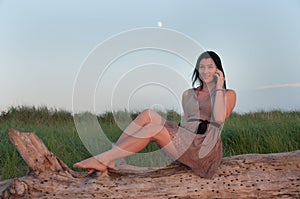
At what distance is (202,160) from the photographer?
336cm

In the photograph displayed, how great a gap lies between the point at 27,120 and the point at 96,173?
8.02 m

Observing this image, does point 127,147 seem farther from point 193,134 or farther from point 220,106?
point 220,106

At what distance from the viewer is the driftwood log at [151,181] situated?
3.26m

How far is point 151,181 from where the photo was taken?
3352 mm

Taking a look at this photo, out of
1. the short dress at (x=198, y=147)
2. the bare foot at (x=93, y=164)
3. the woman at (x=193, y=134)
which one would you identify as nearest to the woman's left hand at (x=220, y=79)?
the woman at (x=193, y=134)

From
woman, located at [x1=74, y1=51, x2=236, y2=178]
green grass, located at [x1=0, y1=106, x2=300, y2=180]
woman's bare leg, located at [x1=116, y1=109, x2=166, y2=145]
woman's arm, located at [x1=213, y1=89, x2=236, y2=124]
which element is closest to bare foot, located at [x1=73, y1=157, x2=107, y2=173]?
woman, located at [x1=74, y1=51, x2=236, y2=178]

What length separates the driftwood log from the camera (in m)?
3.26

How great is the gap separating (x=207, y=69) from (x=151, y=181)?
1241 millimetres

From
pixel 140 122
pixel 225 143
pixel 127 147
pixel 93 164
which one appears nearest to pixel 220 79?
pixel 140 122

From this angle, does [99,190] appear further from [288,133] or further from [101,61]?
[288,133]

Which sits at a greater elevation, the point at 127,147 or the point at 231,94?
the point at 231,94

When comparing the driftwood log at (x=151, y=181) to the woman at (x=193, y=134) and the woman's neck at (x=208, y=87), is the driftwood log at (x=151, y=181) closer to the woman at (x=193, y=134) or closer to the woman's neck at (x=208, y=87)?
the woman at (x=193, y=134)

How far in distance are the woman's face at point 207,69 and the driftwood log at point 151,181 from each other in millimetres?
841

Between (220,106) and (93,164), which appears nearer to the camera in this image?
(93,164)
